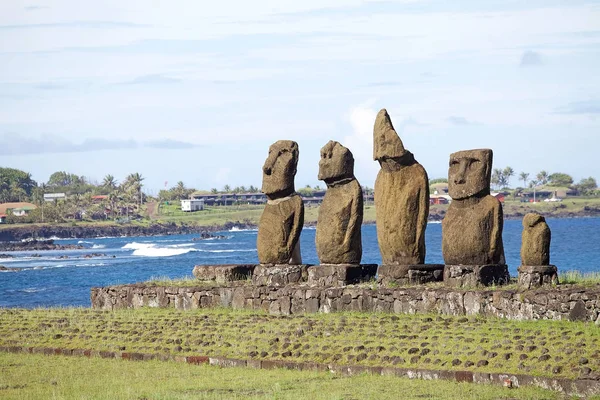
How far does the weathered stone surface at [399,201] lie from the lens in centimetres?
2148

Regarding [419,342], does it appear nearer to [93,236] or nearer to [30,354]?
[30,354]

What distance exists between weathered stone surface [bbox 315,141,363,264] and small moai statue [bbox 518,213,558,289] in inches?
138

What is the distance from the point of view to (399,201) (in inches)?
847

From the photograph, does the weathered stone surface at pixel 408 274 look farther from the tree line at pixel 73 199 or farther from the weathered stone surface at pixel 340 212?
the tree line at pixel 73 199

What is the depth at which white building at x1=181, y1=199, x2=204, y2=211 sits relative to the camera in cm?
16688

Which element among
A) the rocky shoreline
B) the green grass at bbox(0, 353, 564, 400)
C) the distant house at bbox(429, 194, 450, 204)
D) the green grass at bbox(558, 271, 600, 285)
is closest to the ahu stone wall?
the green grass at bbox(558, 271, 600, 285)

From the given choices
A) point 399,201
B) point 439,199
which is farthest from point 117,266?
point 439,199

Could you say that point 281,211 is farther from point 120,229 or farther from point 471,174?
point 120,229

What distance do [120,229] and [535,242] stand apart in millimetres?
124497

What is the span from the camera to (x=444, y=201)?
14500 cm

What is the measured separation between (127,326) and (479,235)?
681cm

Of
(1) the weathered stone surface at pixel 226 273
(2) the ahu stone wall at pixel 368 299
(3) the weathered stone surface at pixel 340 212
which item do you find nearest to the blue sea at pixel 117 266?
(1) the weathered stone surface at pixel 226 273

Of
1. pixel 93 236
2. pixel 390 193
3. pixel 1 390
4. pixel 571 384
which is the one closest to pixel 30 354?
pixel 1 390

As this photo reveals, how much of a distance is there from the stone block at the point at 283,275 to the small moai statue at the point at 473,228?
3411mm
